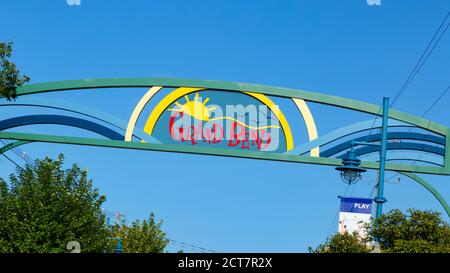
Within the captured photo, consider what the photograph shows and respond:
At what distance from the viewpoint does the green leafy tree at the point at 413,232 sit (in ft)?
73.1

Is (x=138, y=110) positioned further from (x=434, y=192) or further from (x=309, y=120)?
(x=434, y=192)

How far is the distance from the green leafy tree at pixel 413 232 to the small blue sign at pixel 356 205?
13.9m

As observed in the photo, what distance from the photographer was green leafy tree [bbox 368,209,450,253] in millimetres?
22281

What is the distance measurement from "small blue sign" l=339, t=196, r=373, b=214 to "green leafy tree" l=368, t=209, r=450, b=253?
13.9 meters

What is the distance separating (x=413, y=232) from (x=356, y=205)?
1603 cm

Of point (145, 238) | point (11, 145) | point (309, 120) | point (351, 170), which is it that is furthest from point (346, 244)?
point (145, 238)

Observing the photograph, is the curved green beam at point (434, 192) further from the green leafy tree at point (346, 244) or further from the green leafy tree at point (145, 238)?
the green leafy tree at point (145, 238)

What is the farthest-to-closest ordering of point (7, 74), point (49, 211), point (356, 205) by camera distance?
point (356, 205), point (49, 211), point (7, 74)

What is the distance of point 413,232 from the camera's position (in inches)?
909

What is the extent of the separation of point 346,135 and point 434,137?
4035 millimetres

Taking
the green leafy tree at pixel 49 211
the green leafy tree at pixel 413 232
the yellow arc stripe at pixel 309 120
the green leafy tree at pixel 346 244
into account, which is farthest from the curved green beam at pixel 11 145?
the green leafy tree at pixel 413 232

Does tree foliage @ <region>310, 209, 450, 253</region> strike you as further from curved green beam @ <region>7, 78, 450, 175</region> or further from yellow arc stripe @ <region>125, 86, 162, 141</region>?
yellow arc stripe @ <region>125, 86, 162, 141</region>

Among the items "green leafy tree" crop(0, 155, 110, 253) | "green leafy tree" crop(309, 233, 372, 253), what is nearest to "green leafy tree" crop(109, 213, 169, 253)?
"green leafy tree" crop(0, 155, 110, 253)
